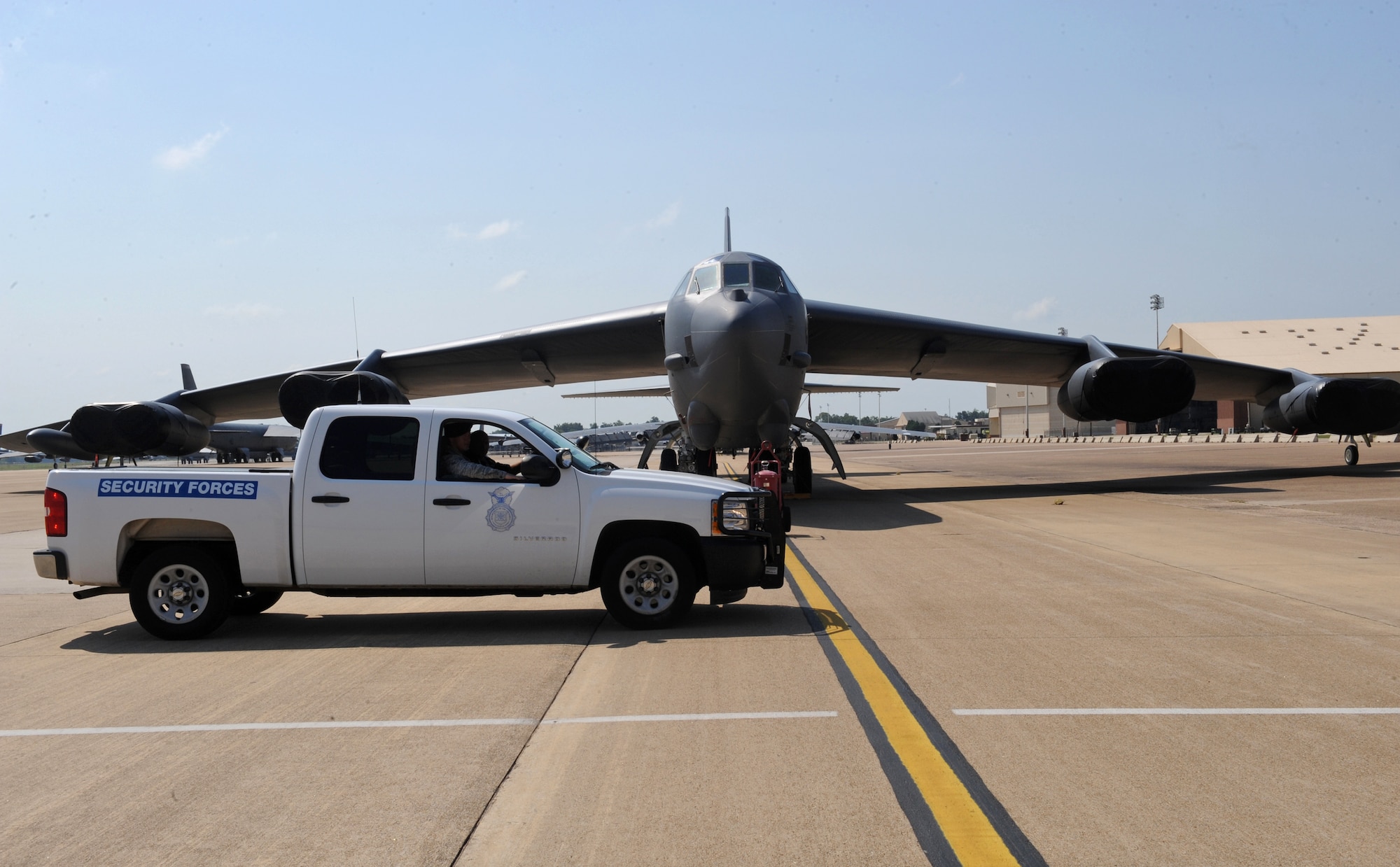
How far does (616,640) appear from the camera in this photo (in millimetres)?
7141

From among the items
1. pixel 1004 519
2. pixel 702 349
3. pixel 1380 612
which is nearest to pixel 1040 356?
pixel 1004 519

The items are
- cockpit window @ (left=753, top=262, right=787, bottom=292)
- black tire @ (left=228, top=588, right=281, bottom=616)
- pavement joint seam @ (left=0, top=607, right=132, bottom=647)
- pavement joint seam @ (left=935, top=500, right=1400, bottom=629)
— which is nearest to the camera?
pavement joint seam @ (left=935, top=500, right=1400, bottom=629)

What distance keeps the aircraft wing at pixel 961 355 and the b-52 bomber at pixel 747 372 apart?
5cm

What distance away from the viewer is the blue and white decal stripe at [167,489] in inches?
293

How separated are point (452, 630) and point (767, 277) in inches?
396

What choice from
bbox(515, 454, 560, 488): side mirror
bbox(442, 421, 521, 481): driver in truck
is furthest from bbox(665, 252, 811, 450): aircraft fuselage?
bbox(515, 454, 560, 488): side mirror

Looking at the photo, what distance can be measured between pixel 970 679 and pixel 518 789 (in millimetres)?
2810

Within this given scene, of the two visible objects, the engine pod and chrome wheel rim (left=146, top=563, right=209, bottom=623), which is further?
the engine pod

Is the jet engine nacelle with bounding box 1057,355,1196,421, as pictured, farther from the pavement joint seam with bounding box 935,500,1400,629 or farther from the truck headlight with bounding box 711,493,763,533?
the truck headlight with bounding box 711,493,763,533

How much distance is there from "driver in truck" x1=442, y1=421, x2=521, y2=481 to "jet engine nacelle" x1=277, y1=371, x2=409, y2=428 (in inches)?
396

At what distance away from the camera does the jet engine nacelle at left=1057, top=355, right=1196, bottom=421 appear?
18656 mm

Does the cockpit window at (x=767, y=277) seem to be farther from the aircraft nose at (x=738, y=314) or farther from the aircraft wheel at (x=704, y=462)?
the aircraft wheel at (x=704, y=462)

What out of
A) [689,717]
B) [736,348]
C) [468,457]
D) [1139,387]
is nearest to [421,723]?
[689,717]

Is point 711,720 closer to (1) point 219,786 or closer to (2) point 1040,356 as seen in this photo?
(1) point 219,786
